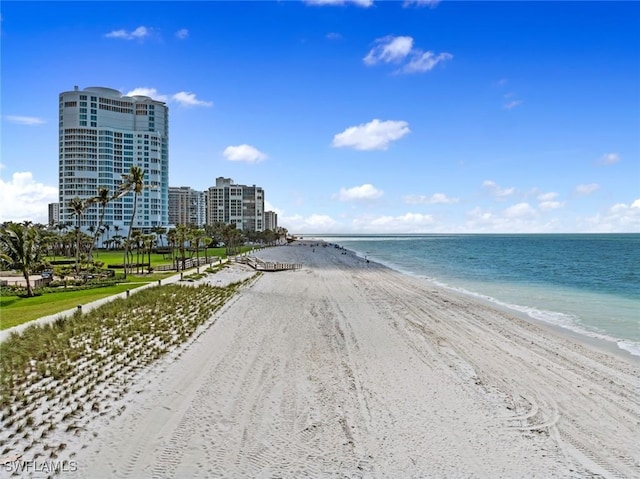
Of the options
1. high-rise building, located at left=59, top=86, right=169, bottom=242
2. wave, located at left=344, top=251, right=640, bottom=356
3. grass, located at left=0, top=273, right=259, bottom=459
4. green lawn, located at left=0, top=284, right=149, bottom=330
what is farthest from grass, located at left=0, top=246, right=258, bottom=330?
high-rise building, located at left=59, top=86, right=169, bottom=242

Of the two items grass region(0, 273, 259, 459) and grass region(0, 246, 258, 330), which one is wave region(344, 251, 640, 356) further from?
grass region(0, 246, 258, 330)

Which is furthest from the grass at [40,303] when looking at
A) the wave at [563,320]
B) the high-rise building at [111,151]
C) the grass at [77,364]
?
the high-rise building at [111,151]

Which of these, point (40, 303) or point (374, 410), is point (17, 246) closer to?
point (40, 303)

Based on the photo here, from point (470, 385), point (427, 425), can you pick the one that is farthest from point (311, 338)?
point (427, 425)

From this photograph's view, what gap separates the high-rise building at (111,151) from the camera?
110750 millimetres

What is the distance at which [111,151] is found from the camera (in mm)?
115062

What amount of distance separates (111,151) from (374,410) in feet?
399

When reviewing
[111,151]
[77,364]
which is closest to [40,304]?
[77,364]

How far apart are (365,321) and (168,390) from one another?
11.4m

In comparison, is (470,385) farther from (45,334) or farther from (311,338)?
(45,334)

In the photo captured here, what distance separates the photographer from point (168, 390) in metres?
10.6

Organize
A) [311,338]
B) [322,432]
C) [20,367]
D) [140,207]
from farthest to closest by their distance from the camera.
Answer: [140,207], [311,338], [20,367], [322,432]

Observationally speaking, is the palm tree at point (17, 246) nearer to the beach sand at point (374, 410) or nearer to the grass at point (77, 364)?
Answer: the grass at point (77, 364)

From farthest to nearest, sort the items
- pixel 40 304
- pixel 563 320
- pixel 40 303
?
pixel 40 303, pixel 563 320, pixel 40 304
